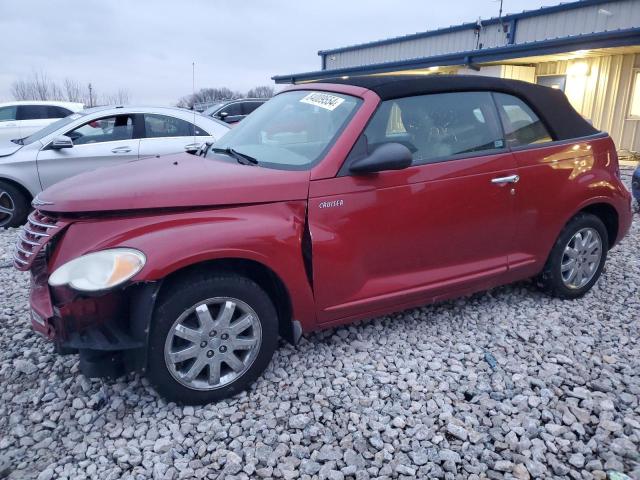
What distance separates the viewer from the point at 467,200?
3289 mm

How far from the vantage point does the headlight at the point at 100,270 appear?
7.73 feet

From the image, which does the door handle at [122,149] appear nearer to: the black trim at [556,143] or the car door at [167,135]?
the car door at [167,135]

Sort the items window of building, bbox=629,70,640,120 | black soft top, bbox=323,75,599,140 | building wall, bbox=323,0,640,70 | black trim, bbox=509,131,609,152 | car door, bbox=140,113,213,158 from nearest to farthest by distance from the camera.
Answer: black soft top, bbox=323,75,599,140 < black trim, bbox=509,131,609,152 < car door, bbox=140,113,213,158 < window of building, bbox=629,70,640,120 < building wall, bbox=323,0,640,70

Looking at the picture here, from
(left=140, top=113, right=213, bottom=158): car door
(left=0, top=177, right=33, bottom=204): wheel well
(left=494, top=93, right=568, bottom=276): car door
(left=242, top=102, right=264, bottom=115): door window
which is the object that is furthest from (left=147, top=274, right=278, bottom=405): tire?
(left=242, top=102, right=264, bottom=115): door window

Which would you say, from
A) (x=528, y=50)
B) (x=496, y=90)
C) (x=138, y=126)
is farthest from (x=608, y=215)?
(x=528, y=50)

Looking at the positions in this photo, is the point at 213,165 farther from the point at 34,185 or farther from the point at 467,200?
the point at 34,185

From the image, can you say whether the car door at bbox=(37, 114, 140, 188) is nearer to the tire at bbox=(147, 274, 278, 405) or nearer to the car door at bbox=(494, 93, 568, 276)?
the tire at bbox=(147, 274, 278, 405)

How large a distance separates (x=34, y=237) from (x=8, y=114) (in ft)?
34.9

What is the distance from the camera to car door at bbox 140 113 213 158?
6953mm

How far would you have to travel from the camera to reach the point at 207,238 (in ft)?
8.28

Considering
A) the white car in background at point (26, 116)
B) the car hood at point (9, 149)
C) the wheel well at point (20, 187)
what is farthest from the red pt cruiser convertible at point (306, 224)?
the white car in background at point (26, 116)

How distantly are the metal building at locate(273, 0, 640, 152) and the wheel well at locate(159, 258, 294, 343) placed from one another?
37.1 feet

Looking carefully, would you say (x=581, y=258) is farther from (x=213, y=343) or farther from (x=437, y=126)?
(x=213, y=343)

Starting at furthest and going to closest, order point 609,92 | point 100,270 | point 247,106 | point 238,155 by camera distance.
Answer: point 247,106
point 609,92
point 238,155
point 100,270
